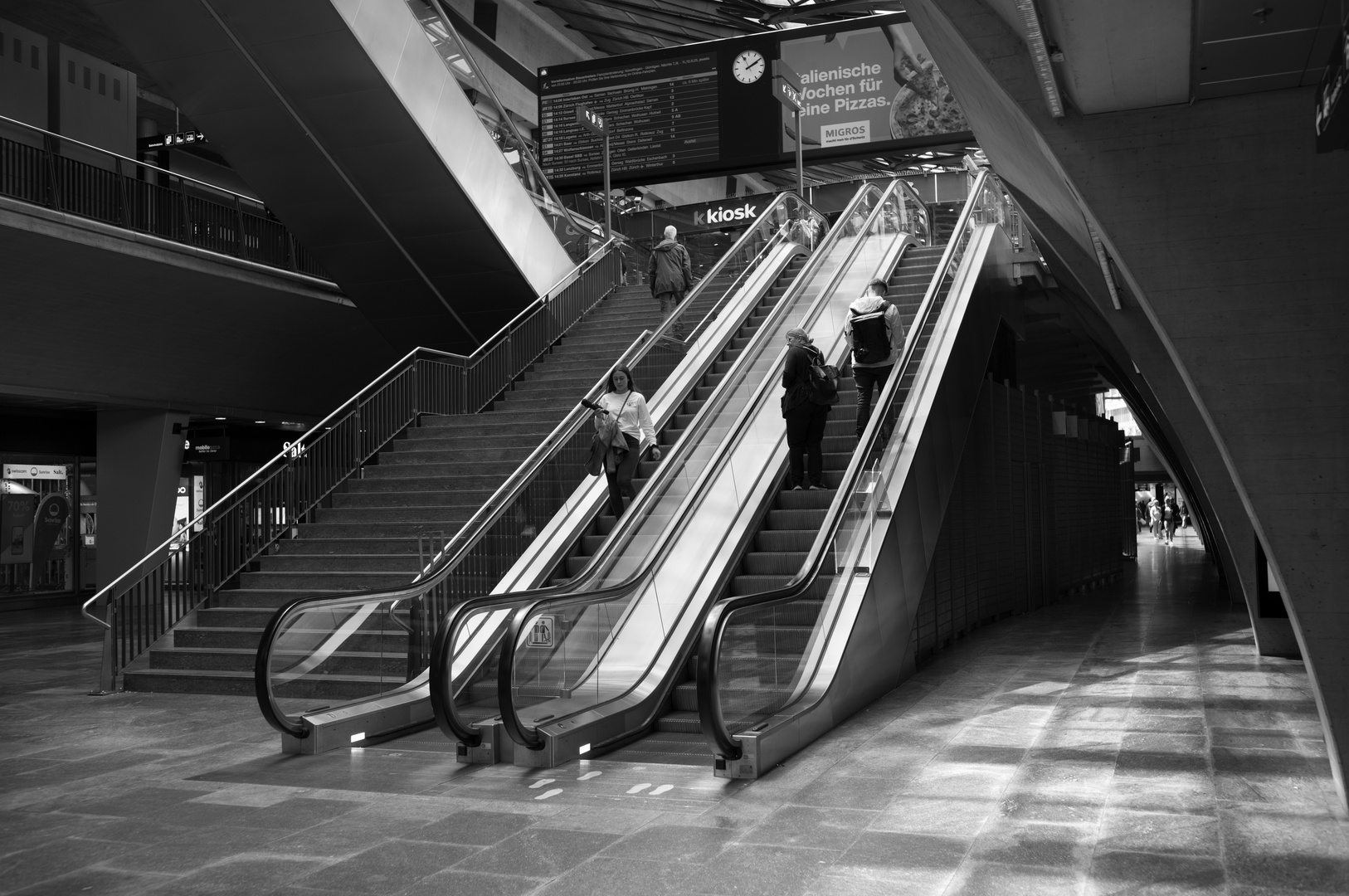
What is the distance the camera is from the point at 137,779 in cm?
699

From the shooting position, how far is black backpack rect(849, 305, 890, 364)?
37.6 ft

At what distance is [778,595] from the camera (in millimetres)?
7523

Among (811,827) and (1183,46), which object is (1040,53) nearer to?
(1183,46)

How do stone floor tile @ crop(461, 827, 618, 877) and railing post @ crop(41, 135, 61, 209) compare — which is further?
railing post @ crop(41, 135, 61, 209)

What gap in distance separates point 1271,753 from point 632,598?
421cm

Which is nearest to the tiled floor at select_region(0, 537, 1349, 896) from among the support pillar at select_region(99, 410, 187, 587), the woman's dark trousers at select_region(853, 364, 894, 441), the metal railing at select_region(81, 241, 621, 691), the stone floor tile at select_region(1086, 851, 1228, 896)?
the stone floor tile at select_region(1086, 851, 1228, 896)

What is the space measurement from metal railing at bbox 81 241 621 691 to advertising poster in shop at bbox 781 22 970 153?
7353mm

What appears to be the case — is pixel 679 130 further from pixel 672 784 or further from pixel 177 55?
pixel 672 784

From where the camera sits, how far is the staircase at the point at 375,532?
10.5m

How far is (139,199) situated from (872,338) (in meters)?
11.7

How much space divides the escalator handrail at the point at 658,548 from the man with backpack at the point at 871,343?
104cm

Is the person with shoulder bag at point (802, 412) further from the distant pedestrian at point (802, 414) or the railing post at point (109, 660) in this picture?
the railing post at point (109, 660)

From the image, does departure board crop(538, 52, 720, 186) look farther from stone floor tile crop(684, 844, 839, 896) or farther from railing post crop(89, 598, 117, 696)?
stone floor tile crop(684, 844, 839, 896)

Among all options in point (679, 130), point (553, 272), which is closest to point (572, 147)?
point (679, 130)
